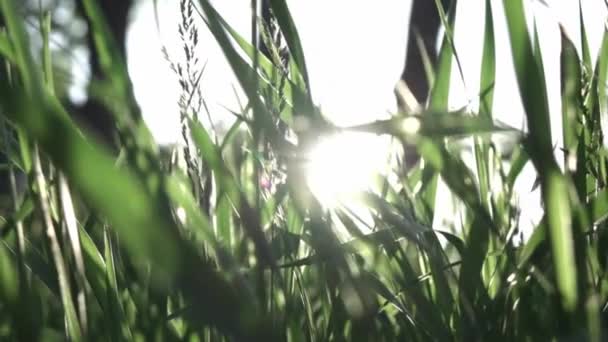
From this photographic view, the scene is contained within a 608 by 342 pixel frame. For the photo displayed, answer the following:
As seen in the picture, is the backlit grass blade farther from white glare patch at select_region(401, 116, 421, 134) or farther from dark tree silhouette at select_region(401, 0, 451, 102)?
dark tree silhouette at select_region(401, 0, 451, 102)

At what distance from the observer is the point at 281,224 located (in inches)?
28.9

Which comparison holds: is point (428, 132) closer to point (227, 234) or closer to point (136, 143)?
point (136, 143)

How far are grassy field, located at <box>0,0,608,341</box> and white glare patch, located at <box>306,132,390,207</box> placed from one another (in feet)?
0.05

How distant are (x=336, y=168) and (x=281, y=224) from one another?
0.13m

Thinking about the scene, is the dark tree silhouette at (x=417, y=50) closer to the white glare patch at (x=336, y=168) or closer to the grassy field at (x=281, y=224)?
the grassy field at (x=281, y=224)

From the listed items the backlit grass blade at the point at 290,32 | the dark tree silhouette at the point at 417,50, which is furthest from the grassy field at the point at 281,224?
the dark tree silhouette at the point at 417,50

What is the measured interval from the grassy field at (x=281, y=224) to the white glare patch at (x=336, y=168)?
0.02 meters

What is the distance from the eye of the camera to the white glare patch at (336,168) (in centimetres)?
57

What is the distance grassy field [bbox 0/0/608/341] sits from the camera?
0.26 m

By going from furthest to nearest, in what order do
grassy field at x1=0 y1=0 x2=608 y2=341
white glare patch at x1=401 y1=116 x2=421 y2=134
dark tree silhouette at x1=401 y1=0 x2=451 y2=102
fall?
dark tree silhouette at x1=401 y1=0 x2=451 y2=102
white glare patch at x1=401 y1=116 x2=421 y2=134
grassy field at x1=0 y1=0 x2=608 y2=341

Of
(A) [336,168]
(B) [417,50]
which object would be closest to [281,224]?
(A) [336,168]

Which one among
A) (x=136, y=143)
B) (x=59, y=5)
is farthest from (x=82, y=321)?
(x=59, y=5)

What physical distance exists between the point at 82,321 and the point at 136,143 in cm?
19

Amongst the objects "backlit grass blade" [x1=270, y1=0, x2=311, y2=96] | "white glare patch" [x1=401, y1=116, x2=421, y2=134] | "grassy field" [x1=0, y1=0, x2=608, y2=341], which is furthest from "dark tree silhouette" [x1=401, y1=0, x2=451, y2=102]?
"white glare patch" [x1=401, y1=116, x2=421, y2=134]
